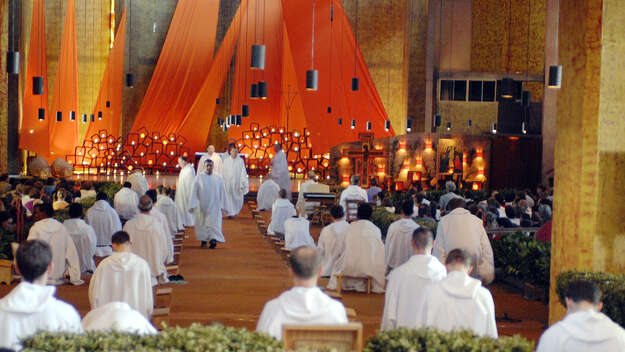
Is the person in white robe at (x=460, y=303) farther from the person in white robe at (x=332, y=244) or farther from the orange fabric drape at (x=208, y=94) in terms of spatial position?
the orange fabric drape at (x=208, y=94)

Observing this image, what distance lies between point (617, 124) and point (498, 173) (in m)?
15.4

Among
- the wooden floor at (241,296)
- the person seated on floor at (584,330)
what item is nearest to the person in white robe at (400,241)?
the wooden floor at (241,296)

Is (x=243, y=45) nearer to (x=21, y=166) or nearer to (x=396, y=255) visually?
(x=21, y=166)

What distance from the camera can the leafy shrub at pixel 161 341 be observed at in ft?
10.7

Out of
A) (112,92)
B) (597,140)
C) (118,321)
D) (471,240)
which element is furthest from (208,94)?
(118,321)

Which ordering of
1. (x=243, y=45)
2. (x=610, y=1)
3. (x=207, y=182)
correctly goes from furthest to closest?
1. (x=243, y=45)
2. (x=207, y=182)
3. (x=610, y=1)

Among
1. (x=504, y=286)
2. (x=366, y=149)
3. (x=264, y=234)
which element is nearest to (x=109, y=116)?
(x=366, y=149)

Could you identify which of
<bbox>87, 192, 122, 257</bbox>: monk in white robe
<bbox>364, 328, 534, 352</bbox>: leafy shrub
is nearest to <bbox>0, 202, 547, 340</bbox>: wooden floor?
<bbox>87, 192, 122, 257</bbox>: monk in white robe

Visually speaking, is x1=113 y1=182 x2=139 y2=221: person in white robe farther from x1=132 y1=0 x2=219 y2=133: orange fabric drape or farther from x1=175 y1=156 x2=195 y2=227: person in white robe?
x1=132 y1=0 x2=219 y2=133: orange fabric drape

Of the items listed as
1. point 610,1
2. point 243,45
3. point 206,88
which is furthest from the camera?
point 243,45

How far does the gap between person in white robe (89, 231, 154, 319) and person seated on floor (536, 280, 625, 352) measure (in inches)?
117

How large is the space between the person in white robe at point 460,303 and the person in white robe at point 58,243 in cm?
501

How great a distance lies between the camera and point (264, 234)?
46.4ft

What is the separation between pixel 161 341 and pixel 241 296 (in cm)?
463
